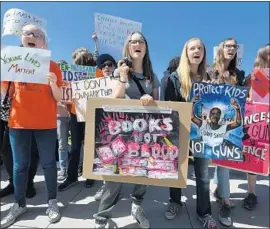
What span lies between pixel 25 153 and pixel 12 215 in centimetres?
60

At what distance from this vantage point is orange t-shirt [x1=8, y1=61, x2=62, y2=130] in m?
2.45

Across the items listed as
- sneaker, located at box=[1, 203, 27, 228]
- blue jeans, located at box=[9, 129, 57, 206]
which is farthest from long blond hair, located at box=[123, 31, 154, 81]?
sneaker, located at box=[1, 203, 27, 228]

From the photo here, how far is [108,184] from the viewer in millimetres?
2389

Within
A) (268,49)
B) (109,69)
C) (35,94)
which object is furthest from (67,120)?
(268,49)

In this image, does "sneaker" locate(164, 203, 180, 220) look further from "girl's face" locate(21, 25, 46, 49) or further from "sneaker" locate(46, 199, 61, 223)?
"girl's face" locate(21, 25, 46, 49)

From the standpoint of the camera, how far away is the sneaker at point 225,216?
2594mm

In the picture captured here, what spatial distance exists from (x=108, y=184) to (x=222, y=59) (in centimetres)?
172

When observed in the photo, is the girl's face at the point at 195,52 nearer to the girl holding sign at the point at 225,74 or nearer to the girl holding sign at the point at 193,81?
the girl holding sign at the point at 193,81

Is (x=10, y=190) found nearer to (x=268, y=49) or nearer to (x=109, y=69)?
(x=109, y=69)

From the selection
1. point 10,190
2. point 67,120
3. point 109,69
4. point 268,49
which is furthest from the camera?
point 67,120

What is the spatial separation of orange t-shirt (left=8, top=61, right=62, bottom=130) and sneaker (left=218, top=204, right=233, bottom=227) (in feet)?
6.23

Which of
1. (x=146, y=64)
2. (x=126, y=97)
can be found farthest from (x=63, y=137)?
(x=146, y=64)

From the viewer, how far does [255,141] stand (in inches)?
101

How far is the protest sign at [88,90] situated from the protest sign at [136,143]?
662 millimetres
